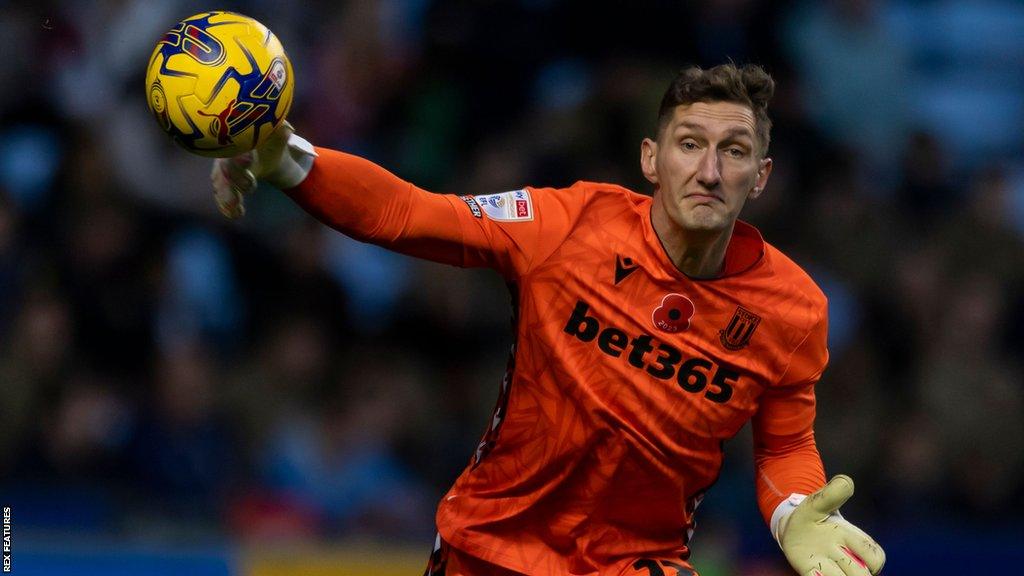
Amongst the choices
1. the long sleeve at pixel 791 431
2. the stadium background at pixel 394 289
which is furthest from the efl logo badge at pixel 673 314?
the stadium background at pixel 394 289

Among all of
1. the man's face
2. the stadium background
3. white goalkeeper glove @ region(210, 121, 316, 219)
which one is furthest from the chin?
the stadium background

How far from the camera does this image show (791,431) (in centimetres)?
562

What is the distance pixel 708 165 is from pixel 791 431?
3.19 ft

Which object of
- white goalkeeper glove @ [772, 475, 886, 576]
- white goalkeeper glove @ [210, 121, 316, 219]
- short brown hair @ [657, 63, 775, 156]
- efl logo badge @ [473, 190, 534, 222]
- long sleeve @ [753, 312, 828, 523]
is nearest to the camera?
white goalkeeper glove @ [210, 121, 316, 219]

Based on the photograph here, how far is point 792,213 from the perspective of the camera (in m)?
10.2

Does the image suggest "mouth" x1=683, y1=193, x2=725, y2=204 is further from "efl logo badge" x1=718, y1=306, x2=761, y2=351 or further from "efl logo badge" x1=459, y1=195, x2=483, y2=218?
"efl logo badge" x1=459, y1=195, x2=483, y2=218

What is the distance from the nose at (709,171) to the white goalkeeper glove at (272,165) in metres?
1.23

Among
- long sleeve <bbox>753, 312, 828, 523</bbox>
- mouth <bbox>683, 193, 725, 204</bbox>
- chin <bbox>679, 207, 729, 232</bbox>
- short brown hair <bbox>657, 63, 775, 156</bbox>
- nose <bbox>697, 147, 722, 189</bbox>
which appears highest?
short brown hair <bbox>657, 63, 775, 156</bbox>

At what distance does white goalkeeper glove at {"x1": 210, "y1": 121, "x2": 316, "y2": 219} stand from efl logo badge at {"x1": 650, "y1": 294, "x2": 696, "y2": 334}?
1238 millimetres

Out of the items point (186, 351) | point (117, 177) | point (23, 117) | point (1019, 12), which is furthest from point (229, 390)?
point (1019, 12)

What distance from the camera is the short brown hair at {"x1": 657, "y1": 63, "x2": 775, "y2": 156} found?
5402mm

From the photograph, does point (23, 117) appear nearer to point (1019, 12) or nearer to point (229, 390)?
point (229, 390)

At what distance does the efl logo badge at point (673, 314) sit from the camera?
5.41 meters

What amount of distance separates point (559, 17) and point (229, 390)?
3.26 meters
